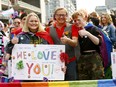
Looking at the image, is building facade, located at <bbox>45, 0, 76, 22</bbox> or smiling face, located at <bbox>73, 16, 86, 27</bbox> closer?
smiling face, located at <bbox>73, 16, 86, 27</bbox>

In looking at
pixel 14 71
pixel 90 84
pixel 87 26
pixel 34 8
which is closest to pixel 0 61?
pixel 14 71

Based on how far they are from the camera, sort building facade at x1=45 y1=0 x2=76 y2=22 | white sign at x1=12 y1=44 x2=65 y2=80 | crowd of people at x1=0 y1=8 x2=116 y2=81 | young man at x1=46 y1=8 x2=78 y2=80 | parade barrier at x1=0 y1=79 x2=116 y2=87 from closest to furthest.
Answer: parade barrier at x1=0 y1=79 x2=116 y2=87
white sign at x1=12 y1=44 x2=65 y2=80
crowd of people at x1=0 y1=8 x2=116 y2=81
young man at x1=46 y1=8 x2=78 y2=80
building facade at x1=45 y1=0 x2=76 y2=22

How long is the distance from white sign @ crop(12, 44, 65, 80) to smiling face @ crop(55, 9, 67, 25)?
0.46 metres

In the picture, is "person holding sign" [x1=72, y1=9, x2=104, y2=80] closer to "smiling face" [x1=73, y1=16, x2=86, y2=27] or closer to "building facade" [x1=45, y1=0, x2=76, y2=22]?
"smiling face" [x1=73, y1=16, x2=86, y2=27]

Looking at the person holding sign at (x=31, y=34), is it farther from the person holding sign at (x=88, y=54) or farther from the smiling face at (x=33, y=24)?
the person holding sign at (x=88, y=54)

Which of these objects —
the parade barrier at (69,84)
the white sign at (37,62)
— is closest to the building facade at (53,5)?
the white sign at (37,62)

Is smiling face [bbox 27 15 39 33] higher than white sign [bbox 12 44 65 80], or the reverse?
smiling face [bbox 27 15 39 33]

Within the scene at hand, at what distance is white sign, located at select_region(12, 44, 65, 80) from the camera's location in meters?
5.53

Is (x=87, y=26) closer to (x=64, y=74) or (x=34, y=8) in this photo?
(x=64, y=74)

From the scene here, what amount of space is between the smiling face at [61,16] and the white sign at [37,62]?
0.46m

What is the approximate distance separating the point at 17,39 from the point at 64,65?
82cm

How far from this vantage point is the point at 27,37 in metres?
5.61

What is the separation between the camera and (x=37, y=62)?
5.59 m

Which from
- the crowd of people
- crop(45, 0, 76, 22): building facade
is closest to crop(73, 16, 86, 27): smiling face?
the crowd of people
